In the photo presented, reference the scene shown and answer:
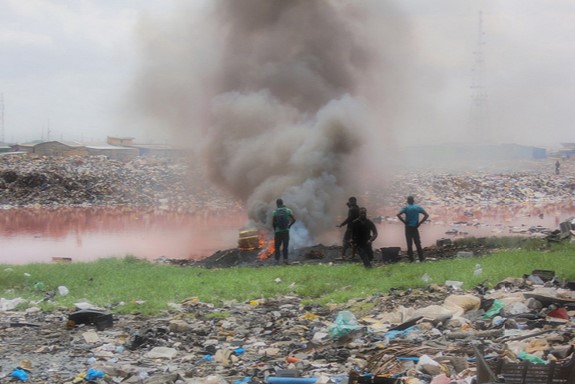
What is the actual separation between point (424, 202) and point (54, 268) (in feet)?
78.1

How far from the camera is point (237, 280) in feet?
35.6

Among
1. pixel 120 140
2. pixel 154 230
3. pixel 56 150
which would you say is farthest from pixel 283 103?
pixel 120 140

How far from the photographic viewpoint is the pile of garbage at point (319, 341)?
209 inches

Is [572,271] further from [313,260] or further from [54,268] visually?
[54,268]

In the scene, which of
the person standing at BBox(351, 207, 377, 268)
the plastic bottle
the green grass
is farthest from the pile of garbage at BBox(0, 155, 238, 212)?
the plastic bottle

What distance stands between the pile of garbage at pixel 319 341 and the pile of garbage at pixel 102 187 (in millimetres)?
21887

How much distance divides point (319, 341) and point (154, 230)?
17396mm

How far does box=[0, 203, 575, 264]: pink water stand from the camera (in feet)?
58.9

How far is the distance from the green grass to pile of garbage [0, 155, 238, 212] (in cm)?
1832

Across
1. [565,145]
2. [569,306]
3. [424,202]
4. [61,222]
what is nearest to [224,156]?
[61,222]

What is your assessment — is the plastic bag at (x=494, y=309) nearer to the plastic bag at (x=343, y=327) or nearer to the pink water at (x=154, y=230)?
the plastic bag at (x=343, y=327)

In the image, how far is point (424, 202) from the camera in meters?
32.9

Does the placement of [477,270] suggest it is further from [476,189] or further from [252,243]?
[476,189]

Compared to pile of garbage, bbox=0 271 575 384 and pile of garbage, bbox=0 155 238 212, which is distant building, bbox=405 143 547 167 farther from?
pile of garbage, bbox=0 271 575 384
